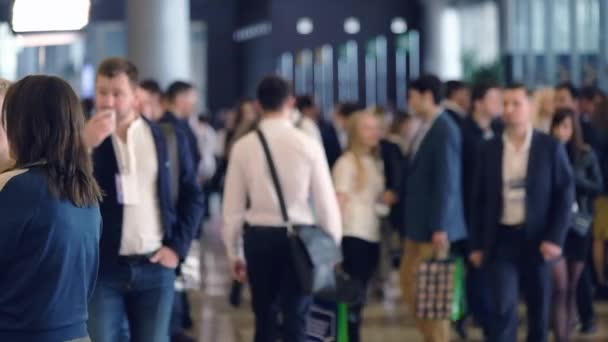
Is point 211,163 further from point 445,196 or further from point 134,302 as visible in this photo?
point 134,302

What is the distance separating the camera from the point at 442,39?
25969mm

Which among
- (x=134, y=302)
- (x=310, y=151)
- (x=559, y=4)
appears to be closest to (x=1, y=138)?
(x=134, y=302)

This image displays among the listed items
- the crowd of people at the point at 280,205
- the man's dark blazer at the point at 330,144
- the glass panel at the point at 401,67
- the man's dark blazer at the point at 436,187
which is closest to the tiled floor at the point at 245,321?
the crowd of people at the point at 280,205

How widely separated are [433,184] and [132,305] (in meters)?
2.90

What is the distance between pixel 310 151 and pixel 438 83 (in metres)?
A: 1.79

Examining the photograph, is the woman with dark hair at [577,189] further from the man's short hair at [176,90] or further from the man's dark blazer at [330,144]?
the man's short hair at [176,90]

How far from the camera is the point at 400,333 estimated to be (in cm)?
930

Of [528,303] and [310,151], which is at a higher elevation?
[310,151]

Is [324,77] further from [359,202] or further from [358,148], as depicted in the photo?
[359,202]

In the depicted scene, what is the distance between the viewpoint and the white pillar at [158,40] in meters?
13.0

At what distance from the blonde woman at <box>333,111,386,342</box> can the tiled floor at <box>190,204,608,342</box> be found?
93 cm

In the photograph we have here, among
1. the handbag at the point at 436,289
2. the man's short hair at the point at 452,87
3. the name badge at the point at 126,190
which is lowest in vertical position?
the handbag at the point at 436,289

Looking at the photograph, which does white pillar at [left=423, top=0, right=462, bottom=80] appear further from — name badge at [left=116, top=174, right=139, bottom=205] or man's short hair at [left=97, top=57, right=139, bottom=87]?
name badge at [left=116, top=174, right=139, bottom=205]

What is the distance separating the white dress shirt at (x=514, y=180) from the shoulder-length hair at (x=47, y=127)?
12.6ft
